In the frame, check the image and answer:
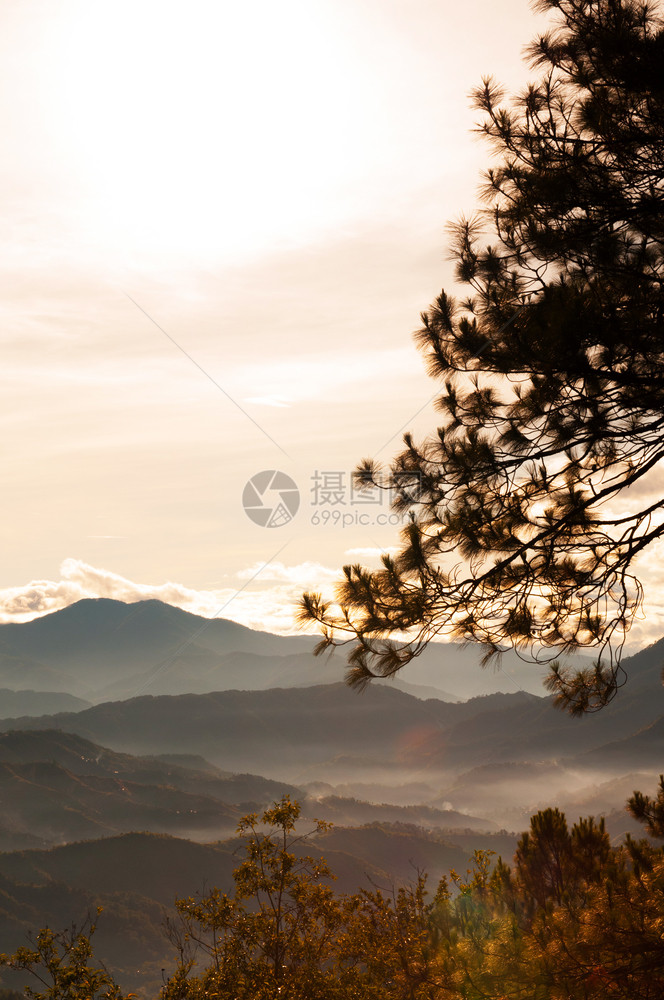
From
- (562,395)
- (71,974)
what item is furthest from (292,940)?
(562,395)

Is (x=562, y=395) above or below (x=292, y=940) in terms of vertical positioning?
above

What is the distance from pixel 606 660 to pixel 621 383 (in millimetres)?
3043

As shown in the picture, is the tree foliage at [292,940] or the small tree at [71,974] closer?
the small tree at [71,974]

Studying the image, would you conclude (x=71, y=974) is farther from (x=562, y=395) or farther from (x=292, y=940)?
(x=562, y=395)

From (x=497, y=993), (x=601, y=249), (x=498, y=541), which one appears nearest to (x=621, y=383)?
(x=601, y=249)

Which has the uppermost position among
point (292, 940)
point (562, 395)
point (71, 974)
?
point (562, 395)

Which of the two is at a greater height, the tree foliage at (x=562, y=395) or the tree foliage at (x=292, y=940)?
the tree foliage at (x=562, y=395)

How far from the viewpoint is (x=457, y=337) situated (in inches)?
347

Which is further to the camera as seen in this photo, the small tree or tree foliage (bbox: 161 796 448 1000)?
tree foliage (bbox: 161 796 448 1000)

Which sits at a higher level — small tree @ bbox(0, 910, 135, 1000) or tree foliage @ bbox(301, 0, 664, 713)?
tree foliage @ bbox(301, 0, 664, 713)

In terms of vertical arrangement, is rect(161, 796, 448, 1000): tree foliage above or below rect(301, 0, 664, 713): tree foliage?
below

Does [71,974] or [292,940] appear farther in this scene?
[292,940]

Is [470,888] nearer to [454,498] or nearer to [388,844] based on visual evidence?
[454,498]

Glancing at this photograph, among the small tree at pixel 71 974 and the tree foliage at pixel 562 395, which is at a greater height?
the tree foliage at pixel 562 395
